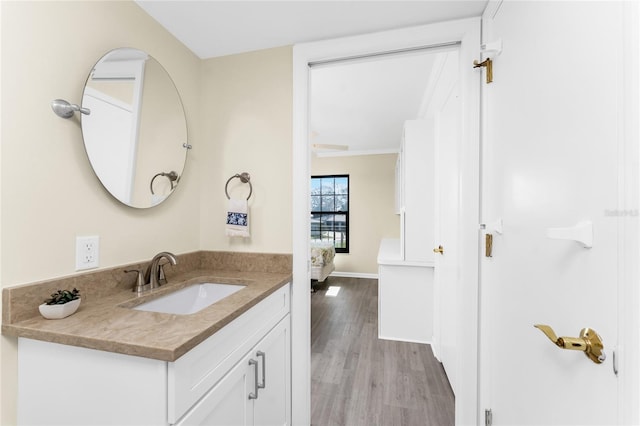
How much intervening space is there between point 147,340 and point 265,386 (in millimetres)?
686

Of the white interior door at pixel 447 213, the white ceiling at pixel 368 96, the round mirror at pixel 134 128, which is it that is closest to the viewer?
the round mirror at pixel 134 128

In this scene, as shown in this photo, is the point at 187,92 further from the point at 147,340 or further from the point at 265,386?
the point at 265,386

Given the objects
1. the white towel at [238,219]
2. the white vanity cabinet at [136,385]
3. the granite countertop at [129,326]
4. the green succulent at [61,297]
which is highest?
the white towel at [238,219]

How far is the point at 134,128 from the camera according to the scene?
→ 125 centimetres

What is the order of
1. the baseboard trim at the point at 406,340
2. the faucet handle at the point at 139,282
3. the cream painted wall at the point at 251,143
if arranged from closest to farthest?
1. the faucet handle at the point at 139,282
2. the cream painted wall at the point at 251,143
3. the baseboard trim at the point at 406,340

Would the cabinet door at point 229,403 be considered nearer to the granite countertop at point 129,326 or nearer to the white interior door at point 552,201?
the granite countertop at point 129,326

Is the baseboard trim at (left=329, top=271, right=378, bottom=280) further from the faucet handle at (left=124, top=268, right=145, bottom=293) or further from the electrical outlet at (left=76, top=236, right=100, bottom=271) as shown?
the electrical outlet at (left=76, top=236, right=100, bottom=271)

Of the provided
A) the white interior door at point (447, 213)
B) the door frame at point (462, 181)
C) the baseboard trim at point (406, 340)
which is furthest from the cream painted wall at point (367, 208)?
the door frame at point (462, 181)

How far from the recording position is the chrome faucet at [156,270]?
1239 mm

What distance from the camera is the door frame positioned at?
1.30 metres

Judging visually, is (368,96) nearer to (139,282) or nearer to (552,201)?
(552,201)

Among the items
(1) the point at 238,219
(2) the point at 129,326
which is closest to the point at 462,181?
Answer: (1) the point at 238,219

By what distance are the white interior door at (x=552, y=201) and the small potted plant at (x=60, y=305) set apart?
4.78 ft

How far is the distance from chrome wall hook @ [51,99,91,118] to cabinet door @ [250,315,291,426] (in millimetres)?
1153
